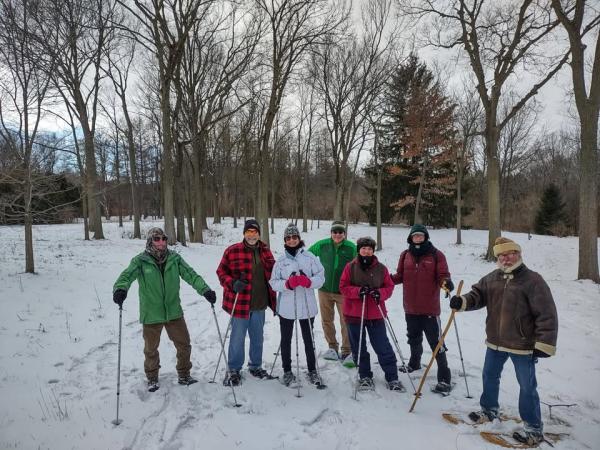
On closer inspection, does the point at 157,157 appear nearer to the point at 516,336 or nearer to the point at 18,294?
the point at 18,294

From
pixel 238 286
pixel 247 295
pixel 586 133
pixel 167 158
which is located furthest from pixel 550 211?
pixel 238 286

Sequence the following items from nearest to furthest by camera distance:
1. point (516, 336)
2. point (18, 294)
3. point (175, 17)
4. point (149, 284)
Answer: point (516, 336)
point (149, 284)
point (18, 294)
point (175, 17)

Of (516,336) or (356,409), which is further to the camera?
(356,409)

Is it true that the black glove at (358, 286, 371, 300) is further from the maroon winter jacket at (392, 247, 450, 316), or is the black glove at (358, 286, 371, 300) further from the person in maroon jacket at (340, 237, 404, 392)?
the maroon winter jacket at (392, 247, 450, 316)

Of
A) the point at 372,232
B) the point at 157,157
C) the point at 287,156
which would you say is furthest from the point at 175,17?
the point at 287,156

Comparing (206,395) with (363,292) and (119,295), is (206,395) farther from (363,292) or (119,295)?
(363,292)

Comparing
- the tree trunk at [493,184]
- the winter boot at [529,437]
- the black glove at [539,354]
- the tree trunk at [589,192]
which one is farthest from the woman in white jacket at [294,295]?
the tree trunk at [493,184]

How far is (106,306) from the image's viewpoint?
7680 mm

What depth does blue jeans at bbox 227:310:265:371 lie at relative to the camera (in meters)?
4.70

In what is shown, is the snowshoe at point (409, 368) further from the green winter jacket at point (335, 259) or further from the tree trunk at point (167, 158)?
the tree trunk at point (167, 158)

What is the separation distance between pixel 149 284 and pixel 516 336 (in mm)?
4082

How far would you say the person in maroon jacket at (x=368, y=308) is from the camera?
449 centimetres

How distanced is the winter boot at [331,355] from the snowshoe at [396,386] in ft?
3.47

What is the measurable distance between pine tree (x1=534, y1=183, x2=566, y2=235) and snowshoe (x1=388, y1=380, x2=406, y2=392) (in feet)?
106
